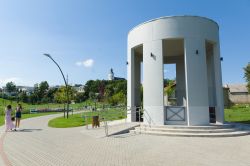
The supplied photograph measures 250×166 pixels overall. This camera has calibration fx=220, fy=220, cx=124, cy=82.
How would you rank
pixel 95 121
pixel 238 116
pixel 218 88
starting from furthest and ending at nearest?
pixel 238 116 < pixel 95 121 < pixel 218 88

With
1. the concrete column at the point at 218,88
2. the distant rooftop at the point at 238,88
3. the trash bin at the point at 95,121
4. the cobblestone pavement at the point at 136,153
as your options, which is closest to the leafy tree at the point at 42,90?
the distant rooftop at the point at 238,88

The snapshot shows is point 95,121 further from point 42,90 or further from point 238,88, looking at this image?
point 42,90

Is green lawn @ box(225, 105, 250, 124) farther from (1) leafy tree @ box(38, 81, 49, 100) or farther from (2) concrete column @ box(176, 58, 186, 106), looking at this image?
(1) leafy tree @ box(38, 81, 49, 100)

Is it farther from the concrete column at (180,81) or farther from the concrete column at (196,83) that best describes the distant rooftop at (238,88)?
the concrete column at (196,83)

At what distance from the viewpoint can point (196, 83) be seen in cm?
1382

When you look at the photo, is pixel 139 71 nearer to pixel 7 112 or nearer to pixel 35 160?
pixel 7 112

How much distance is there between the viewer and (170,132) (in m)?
12.3

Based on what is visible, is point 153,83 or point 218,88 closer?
point 153,83

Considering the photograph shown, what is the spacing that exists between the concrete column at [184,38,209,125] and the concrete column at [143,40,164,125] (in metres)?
1.67

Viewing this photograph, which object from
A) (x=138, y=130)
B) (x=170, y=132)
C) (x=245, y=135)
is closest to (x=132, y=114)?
(x=138, y=130)

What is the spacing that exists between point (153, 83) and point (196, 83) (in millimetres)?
2701

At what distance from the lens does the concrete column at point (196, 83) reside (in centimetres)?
1360

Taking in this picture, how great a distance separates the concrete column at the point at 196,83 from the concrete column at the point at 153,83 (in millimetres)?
1669

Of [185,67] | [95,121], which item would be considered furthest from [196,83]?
[95,121]
